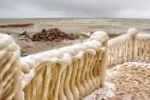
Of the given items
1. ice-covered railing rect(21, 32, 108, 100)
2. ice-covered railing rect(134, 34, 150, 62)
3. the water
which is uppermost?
ice-covered railing rect(21, 32, 108, 100)

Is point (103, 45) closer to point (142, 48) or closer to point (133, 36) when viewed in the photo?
point (133, 36)

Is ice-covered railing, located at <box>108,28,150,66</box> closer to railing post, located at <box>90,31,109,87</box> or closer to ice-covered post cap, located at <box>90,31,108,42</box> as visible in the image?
railing post, located at <box>90,31,109,87</box>

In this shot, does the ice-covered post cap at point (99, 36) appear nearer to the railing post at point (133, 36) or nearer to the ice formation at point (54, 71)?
the ice formation at point (54, 71)

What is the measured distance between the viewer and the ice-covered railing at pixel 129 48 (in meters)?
9.01

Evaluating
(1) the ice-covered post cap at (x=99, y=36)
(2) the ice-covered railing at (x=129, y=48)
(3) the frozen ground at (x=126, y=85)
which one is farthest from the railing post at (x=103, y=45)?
(2) the ice-covered railing at (x=129, y=48)

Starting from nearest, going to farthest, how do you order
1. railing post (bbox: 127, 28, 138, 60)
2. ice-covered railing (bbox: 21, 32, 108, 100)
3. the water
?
ice-covered railing (bbox: 21, 32, 108, 100) → railing post (bbox: 127, 28, 138, 60) → the water

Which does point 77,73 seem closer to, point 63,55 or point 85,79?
point 85,79

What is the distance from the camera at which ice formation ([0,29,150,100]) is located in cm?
289

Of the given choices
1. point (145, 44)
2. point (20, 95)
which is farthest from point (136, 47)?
point (20, 95)

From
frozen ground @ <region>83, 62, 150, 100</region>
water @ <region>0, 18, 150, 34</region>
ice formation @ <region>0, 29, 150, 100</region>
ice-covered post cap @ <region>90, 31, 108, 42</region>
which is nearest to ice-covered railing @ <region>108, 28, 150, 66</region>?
frozen ground @ <region>83, 62, 150, 100</region>

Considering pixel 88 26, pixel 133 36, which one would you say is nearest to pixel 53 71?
pixel 133 36

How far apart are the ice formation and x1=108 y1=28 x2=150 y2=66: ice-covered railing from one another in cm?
298

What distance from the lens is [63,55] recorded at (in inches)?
169

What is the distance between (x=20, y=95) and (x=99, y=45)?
2.73 metres
